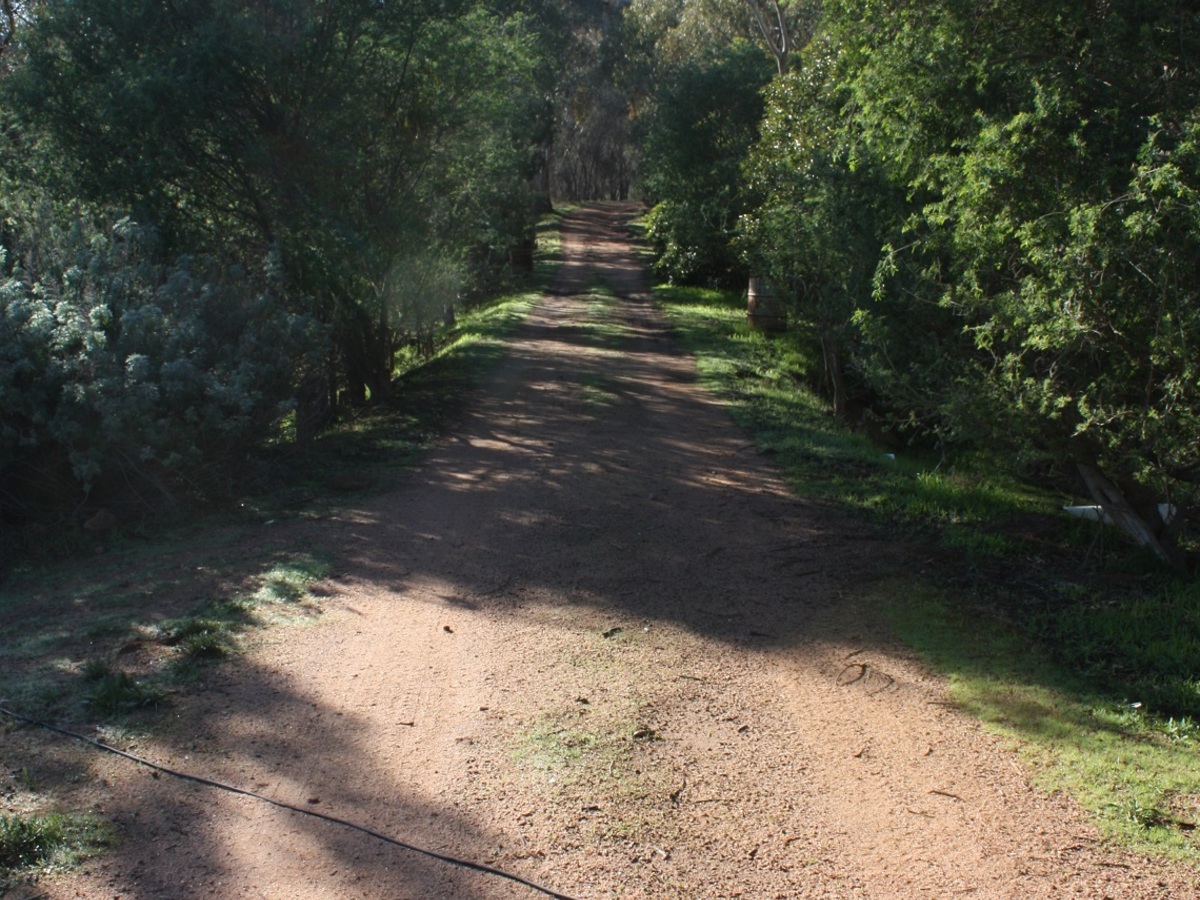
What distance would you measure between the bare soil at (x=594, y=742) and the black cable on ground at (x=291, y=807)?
0.04 m

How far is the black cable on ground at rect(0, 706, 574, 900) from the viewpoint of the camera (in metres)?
3.76

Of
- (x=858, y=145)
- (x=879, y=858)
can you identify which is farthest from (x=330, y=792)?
(x=858, y=145)

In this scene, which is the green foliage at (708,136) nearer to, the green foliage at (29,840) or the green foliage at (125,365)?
the green foliage at (125,365)

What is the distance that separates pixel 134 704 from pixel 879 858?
3252 mm

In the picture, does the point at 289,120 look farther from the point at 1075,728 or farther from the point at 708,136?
the point at 708,136

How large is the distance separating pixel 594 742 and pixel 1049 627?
9.95ft

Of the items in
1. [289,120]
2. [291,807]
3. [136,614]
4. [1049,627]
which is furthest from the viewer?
[289,120]

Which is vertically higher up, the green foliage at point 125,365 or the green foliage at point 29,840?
the green foliage at point 125,365

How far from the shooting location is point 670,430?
1156cm

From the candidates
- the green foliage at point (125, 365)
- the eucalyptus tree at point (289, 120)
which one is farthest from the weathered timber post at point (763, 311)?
the green foliage at point (125, 365)

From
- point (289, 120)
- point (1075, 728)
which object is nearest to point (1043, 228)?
point (1075, 728)

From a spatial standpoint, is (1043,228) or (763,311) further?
(763,311)

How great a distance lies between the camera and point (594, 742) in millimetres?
4691

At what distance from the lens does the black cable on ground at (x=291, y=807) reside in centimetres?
376
